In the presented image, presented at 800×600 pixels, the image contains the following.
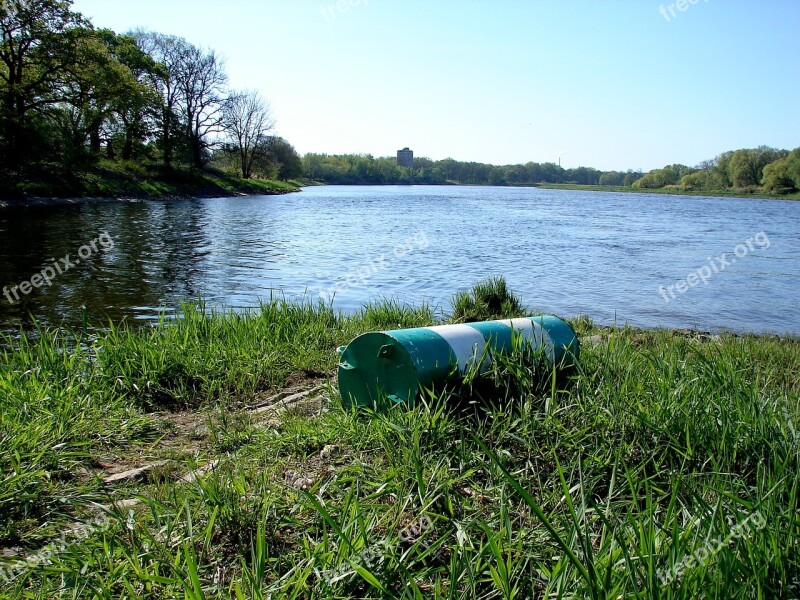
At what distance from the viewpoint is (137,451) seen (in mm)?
3646

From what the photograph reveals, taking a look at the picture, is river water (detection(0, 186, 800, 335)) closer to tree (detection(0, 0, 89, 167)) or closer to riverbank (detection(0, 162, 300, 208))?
riverbank (detection(0, 162, 300, 208))

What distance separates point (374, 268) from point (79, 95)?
32.7 meters

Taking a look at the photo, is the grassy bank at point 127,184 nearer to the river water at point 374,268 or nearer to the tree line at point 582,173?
the river water at point 374,268

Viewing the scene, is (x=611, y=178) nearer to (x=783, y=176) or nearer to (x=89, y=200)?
(x=783, y=176)

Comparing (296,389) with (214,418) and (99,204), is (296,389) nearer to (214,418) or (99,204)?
(214,418)

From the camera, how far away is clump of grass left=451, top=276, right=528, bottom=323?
9227mm

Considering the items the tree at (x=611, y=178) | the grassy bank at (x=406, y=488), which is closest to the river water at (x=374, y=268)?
the grassy bank at (x=406, y=488)

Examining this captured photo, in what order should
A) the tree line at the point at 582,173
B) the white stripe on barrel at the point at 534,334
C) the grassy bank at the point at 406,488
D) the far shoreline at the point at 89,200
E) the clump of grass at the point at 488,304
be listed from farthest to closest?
1. the tree line at the point at 582,173
2. the far shoreline at the point at 89,200
3. the clump of grass at the point at 488,304
4. the white stripe on barrel at the point at 534,334
5. the grassy bank at the point at 406,488

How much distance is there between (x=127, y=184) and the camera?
42.9m

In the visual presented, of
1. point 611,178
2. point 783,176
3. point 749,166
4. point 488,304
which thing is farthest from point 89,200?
point 611,178

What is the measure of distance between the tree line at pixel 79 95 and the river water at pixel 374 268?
8741 mm

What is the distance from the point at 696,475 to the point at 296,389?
3.11 m

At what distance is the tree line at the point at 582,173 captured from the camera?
97.3 metres

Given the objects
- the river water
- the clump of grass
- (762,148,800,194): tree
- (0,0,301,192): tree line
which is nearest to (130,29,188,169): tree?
(0,0,301,192): tree line
